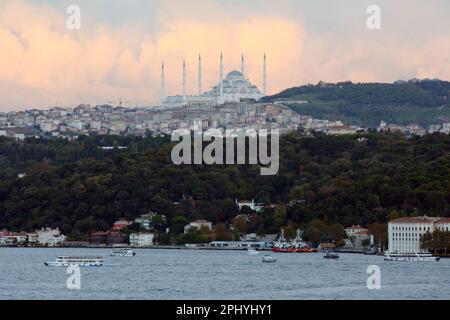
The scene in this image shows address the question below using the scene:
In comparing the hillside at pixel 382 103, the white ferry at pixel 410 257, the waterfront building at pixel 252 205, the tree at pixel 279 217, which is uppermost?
the hillside at pixel 382 103

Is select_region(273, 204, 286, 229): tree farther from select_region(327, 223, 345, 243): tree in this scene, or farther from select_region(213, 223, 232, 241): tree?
select_region(327, 223, 345, 243): tree

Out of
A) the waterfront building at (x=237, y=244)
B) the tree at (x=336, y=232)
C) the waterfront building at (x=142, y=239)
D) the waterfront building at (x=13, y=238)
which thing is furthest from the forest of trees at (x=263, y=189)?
the waterfront building at (x=142, y=239)

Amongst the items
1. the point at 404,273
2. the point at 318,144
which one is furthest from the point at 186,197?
the point at 404,273

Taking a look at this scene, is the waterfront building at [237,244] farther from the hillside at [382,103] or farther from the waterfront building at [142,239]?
the hillside at [382,103]

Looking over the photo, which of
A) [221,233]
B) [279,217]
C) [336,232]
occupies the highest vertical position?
[279,217]

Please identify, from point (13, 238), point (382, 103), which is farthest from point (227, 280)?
point (382, 103)

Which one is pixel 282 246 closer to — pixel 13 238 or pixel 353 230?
pixel 353 230

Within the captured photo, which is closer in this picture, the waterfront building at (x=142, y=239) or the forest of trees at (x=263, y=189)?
the forest of trees at (x=263, y=189)
